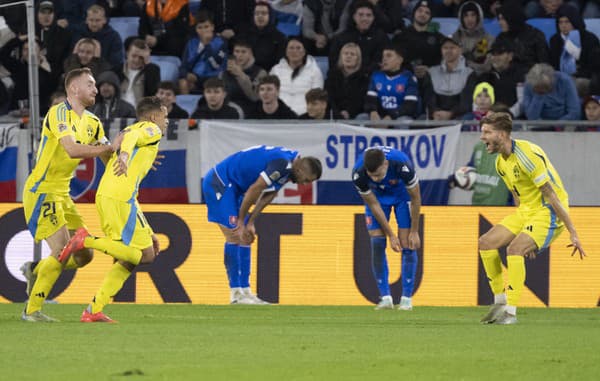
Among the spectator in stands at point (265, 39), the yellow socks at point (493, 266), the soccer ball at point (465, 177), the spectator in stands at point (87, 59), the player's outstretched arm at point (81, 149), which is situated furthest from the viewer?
the spectator in stands at point (265, 39)

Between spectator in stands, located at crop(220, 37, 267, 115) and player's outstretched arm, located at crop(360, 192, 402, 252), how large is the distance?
4.41 metres

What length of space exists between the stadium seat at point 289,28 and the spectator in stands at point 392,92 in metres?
2.68

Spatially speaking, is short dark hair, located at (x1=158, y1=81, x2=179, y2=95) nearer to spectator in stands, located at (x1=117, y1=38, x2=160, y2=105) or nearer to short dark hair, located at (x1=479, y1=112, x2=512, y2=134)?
spectator in stands, located at (x1=117, y1=38, x2=160, y2=105)

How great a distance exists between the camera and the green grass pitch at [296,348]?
26.7 ft

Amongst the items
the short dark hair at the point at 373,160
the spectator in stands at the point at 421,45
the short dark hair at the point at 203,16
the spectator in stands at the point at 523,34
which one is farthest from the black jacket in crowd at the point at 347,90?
the short dark hair at the point at 373,160

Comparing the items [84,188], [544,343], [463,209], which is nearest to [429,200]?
[463,209]

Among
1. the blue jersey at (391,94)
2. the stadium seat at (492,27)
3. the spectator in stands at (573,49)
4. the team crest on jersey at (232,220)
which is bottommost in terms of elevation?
the team crest on jersey at (232,220)

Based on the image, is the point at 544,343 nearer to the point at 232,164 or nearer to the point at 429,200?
the point at 232,164

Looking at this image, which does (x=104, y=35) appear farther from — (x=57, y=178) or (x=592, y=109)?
(x=57, y=178)

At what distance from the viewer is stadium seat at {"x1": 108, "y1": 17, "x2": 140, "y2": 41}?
20.9m

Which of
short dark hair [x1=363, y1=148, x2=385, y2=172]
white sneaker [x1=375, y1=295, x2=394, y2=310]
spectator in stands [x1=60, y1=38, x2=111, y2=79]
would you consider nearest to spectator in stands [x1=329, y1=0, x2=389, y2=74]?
spectator in stands [x1=60, y1=38, x2=111, y2=79]

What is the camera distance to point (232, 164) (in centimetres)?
1523

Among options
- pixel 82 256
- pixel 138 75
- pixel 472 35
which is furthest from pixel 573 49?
pixel 82 256

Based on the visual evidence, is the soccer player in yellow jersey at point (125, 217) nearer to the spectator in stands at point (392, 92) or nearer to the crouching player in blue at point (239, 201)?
the crouching player in blue at point (239, 201)
